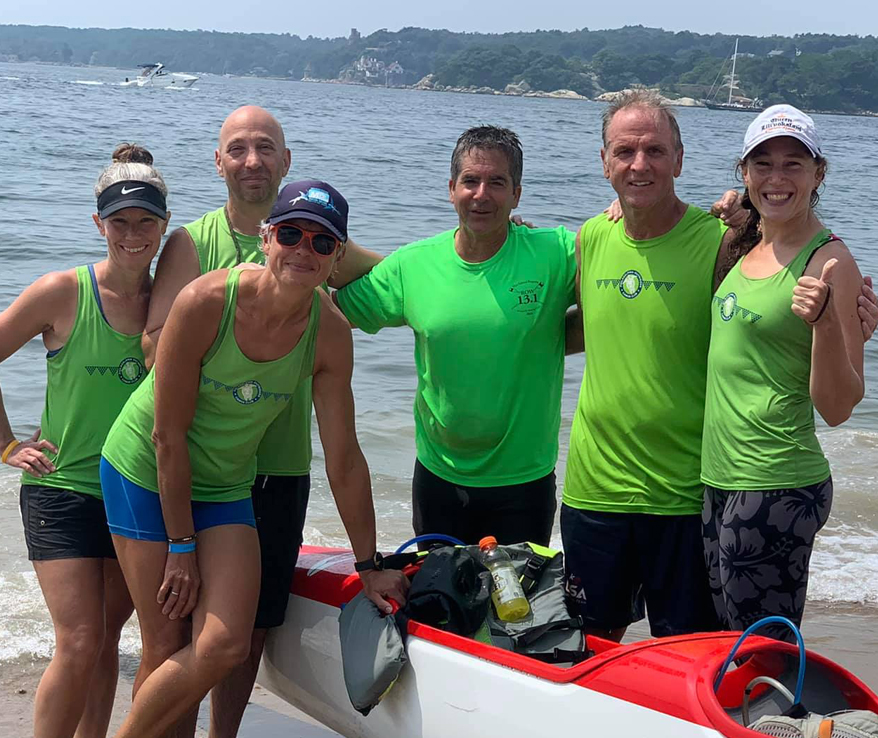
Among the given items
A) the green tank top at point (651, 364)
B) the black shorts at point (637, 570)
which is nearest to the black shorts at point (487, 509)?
the black shorts at point (637, 570)

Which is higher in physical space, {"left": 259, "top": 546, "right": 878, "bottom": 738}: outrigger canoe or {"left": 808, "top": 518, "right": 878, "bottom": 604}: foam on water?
{"left": 259, "top": 546, "right": 878, "bottom": 738}: outrigger canoe

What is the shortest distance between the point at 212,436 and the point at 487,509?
1108mm

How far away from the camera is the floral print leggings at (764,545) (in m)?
3.31

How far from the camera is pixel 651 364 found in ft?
12.0

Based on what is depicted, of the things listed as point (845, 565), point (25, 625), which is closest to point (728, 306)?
point (25, 625)

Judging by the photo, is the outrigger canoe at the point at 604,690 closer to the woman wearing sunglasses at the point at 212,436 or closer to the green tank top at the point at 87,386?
the woman wearing sunglasses at the point at 212,436

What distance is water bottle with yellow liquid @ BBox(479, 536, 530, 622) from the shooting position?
357 centimetres

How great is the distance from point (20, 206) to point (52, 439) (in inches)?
592

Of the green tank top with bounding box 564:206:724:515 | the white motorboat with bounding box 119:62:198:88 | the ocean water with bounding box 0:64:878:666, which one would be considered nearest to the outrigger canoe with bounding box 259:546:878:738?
the green tank top with bounding box 564:206:724:515

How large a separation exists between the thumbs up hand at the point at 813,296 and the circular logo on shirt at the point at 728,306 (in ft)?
0.84

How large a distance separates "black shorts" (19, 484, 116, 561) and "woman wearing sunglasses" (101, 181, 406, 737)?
7.7 inches

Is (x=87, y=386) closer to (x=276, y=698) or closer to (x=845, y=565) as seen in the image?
(x=276, y=698)

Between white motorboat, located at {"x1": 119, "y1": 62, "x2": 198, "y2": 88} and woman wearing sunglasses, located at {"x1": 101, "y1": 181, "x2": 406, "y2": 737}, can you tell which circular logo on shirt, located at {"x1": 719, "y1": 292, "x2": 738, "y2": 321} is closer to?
woman wearing sunglasses, located at {"x1": 101, "y1": 181, "x2": 406, "y2": 737}

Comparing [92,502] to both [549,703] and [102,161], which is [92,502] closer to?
[549,703]
